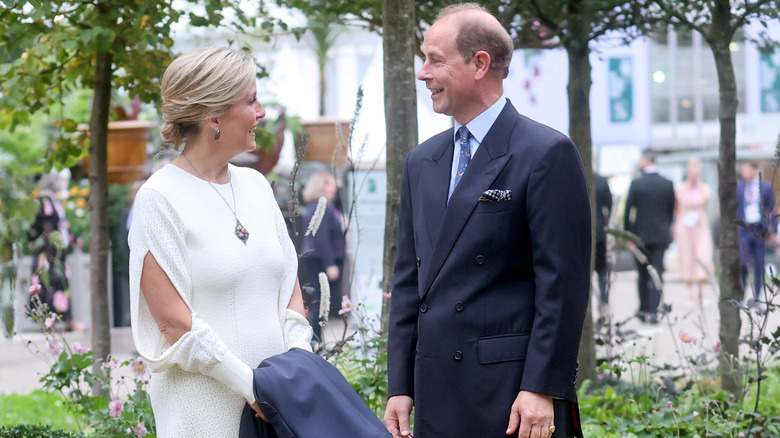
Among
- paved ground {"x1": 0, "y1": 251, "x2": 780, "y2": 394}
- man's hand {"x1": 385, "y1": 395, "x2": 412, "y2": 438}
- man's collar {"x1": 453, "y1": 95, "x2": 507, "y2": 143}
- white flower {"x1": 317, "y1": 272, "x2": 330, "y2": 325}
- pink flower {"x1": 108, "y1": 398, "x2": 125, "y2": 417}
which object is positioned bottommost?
paved ground {"x1": 0, "y1": 251, "x2": 780, "y2": 394}

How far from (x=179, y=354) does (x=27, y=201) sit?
1.76 feet

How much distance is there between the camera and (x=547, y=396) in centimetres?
248

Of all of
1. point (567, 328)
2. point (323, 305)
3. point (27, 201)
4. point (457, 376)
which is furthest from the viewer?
point (323, 305)

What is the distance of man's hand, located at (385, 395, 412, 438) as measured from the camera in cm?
279

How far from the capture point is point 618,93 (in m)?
7.65

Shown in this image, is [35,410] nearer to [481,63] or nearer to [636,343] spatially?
[636,343]

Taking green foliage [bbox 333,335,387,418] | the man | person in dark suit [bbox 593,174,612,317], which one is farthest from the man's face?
person in dark suit [bbox 593,174,612,317]

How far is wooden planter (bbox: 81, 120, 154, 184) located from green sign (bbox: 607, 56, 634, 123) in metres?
4.75

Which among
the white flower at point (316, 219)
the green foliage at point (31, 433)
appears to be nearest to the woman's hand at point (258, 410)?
the white flower at point (316, 219)

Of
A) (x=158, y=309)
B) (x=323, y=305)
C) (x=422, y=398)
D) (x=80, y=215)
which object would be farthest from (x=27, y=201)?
(x=80, y=215)

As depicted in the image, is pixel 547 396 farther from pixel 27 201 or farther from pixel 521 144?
pixel 27 201

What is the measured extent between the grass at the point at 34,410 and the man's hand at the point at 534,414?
13.0ft

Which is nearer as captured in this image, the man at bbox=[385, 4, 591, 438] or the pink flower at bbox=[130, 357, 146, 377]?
the man at bbox=[385, 4, 591, 438]

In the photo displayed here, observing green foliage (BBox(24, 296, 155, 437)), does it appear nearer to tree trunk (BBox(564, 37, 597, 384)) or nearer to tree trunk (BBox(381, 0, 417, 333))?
tree trunk (BBox(381, 0, 417, 333))
